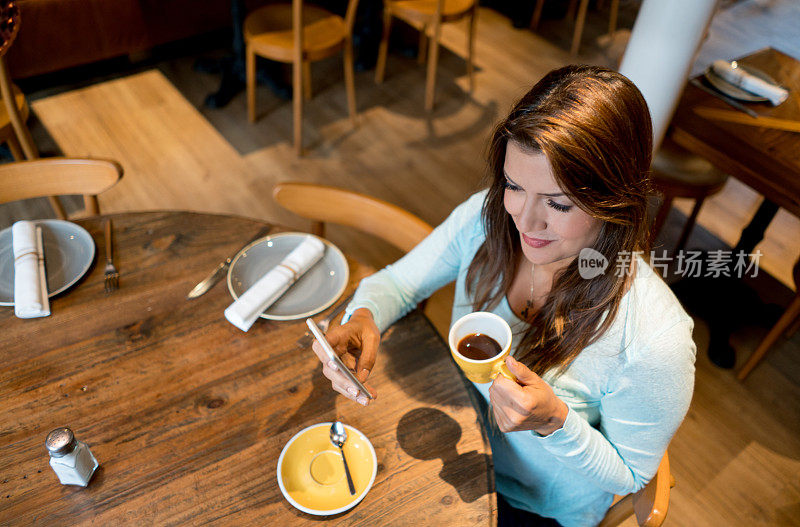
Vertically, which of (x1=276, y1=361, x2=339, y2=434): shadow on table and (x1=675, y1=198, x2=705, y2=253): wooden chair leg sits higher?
(x1=276, y1=361, x2=339, y2=434): shadow on table

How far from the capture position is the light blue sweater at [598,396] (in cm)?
103

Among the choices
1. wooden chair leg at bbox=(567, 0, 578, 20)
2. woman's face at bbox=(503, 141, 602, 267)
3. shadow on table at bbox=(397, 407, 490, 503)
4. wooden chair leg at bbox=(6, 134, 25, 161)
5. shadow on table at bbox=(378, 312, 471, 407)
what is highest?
woman's face at bbox=(503, 141, 602, 267)

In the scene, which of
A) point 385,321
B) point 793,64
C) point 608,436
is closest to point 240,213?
point 385,321

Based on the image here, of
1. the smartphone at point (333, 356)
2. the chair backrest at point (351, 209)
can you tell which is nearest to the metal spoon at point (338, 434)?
the smartphone at point (333, 356)

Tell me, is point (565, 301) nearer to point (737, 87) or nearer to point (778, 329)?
point (778, 329)

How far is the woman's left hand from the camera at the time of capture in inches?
36.0

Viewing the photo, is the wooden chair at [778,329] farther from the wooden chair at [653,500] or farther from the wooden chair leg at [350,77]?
the wooden chair leg at [350,77]

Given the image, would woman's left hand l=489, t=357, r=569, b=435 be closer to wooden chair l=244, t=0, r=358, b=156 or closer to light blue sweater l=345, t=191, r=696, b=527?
light blue sweater l=345, t=191, r=696, b=527

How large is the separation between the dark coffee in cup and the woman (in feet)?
0.27

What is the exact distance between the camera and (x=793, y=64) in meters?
2.45

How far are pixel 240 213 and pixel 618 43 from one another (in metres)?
3.23

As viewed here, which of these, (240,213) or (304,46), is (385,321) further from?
(304,46)

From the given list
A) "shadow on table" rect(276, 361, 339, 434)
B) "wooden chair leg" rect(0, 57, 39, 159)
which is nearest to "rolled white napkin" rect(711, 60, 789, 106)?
"shadow on table" rect(276, 361, 339, 434)

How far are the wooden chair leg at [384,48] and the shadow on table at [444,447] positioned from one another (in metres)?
2.98
